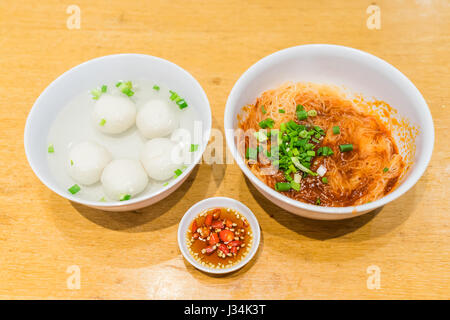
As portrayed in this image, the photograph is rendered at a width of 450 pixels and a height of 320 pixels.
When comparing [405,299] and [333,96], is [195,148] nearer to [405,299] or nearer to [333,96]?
[333,96]

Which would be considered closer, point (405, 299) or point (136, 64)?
point (405, 299)

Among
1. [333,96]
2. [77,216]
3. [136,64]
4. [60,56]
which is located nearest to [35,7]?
[60,56]

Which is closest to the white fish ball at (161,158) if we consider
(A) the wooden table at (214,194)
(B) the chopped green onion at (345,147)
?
(A) the wooden table at (214,194)

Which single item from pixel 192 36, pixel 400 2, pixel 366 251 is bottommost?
pixel 366 251

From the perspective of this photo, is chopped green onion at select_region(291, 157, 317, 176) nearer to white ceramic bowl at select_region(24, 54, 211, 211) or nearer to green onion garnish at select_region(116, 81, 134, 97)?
white ceramic bowl at select_region(24, 54, 211, 211)

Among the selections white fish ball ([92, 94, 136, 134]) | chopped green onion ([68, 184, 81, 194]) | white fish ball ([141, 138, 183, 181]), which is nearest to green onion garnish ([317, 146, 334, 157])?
white fish ball ([141, 138, 183, 181])

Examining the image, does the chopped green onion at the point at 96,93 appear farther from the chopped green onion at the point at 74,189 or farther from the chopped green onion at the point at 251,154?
the chopped green onion at the point at 251,154
